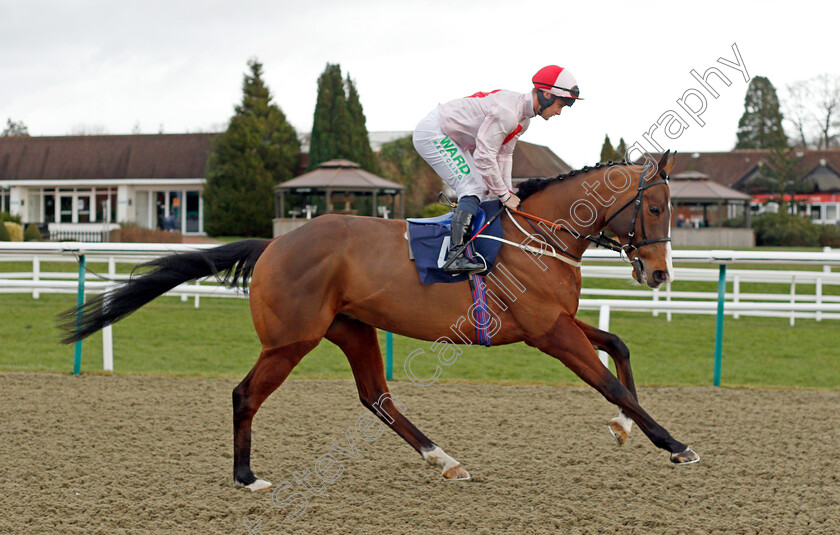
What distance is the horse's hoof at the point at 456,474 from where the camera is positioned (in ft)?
13.8

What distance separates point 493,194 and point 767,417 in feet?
9.66

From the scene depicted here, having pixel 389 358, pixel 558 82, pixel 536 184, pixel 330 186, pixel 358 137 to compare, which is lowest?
pixel 389 358

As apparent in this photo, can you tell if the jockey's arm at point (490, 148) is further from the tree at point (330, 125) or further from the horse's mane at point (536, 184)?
the tree at point (330, 125)

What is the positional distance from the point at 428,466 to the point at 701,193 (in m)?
28.7

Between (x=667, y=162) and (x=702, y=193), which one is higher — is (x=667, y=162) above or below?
below

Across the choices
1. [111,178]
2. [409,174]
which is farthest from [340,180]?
[111,178]

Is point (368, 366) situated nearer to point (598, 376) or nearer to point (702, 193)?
point (598, 376)

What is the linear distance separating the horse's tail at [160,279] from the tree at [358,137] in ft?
97.1

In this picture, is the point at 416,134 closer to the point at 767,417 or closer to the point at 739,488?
the point at 739,488

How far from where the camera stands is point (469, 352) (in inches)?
383

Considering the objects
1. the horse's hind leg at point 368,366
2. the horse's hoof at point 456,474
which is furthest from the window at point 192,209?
the horse's hoof at point 456,474

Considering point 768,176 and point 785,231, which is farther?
point 768,176

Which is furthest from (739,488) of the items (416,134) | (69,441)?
(69,441)

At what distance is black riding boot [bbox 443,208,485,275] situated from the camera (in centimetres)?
407
